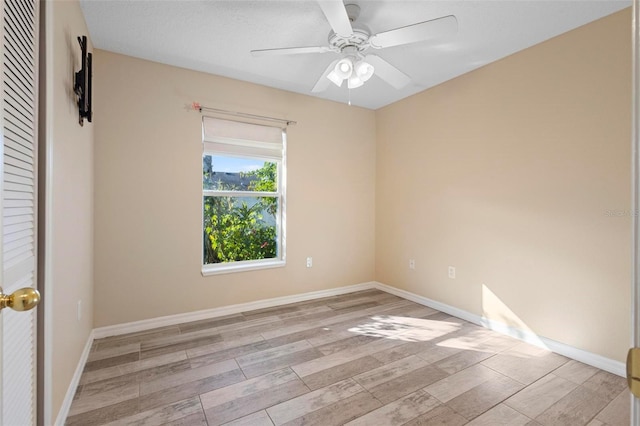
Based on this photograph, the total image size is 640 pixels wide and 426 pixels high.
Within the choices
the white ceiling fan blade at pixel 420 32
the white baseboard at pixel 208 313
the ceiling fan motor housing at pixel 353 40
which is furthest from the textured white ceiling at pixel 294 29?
the white baseboard at pixel 208 313

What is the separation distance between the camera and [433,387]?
1973mm

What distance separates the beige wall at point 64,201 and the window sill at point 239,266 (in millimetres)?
1090

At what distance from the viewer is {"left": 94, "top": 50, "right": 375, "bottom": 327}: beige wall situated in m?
2.69

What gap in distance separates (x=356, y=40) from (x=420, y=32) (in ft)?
1.54

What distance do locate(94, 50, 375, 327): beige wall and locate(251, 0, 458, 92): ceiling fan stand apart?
1.23 m

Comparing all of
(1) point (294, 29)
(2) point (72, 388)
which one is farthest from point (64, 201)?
(1) point (294, 29)

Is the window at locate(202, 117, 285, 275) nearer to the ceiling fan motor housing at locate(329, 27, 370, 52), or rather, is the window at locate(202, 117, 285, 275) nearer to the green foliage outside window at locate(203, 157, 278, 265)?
the green foliage outside window at locate(203, 157, 278, 265)

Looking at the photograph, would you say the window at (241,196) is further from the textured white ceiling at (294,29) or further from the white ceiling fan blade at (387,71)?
the white ceiling fan blade at (387,71)

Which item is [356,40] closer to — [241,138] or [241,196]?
[241,138]

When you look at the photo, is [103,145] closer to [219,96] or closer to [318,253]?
[219,96]

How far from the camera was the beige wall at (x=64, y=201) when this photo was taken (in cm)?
137

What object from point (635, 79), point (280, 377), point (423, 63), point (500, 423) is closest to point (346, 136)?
point (423, 63)

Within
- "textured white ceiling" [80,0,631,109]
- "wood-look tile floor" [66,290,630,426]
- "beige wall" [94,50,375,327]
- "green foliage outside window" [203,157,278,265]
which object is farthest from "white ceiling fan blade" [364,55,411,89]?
"wood-look tile floor" [66,290,630,426]

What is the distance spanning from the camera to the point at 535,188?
101 inches
